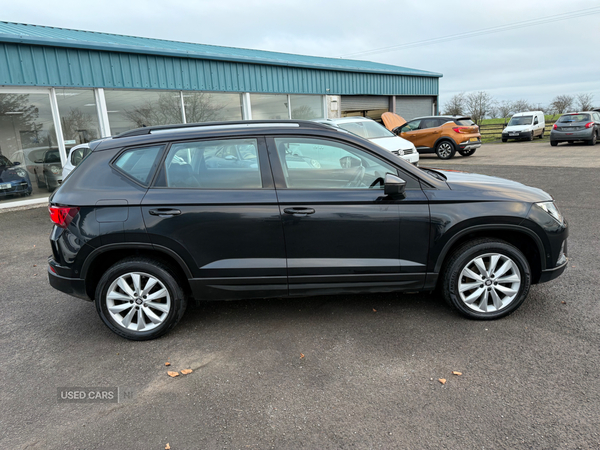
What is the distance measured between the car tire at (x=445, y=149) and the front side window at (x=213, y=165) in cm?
1561

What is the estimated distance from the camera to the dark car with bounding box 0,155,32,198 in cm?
1035

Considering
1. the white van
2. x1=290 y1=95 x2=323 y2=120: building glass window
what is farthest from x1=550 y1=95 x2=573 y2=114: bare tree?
x1=290 y1=95 x2=323 y2=120: building glass window

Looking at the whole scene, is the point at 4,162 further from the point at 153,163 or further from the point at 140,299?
the point at 140,299

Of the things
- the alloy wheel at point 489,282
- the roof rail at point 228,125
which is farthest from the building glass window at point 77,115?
the alloy wheel at point 489,282

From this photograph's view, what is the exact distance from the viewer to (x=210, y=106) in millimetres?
14062

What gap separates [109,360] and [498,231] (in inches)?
131

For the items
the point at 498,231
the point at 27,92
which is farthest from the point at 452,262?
the point at 27,92

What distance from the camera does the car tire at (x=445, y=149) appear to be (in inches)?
690

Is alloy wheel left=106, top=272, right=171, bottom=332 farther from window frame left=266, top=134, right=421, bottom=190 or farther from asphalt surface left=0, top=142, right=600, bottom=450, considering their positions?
window frame left=266, top=134, right=421, bottom=190

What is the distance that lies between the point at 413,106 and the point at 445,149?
806 centimetres

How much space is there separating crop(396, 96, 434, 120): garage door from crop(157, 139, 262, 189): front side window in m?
21.6

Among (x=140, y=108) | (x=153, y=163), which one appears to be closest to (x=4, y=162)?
(x=140, y=108)

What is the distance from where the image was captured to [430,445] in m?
2.31

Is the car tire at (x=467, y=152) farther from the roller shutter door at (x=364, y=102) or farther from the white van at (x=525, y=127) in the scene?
the white van at (x=525, y=127)
